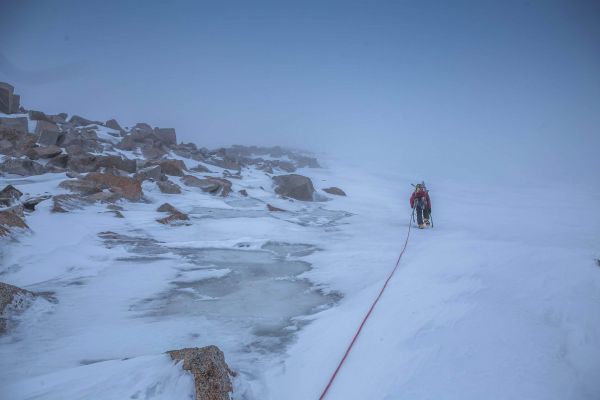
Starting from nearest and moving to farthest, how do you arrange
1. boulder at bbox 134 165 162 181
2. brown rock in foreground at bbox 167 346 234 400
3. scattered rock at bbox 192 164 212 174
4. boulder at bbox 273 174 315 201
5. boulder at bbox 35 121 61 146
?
brown rock in foreground at bbox 167 346 234 400 < boulder at bbox 134 165 162 181 < boulder at bbox 35 121 61 146 < boulder at bbox 273 174 315 201 < scattered rock at bbox 192 164 212 174

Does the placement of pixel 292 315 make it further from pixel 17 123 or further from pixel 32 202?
pixel 17 123

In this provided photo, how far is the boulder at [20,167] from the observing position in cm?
812

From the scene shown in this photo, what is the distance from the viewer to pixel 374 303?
3428 mm

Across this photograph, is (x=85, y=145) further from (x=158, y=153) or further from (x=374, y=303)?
(x=374, y=303)

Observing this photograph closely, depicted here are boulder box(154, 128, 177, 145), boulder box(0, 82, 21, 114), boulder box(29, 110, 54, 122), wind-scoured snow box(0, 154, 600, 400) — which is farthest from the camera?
boulder box(154, 128, 177, 145)

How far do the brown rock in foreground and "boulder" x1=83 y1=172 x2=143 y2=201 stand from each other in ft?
22.6

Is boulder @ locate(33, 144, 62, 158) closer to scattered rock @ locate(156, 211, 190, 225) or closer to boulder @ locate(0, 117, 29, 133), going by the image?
boulder @ locate(0, 117, 29, 133)

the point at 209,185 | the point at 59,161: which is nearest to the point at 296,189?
the point at 209,185

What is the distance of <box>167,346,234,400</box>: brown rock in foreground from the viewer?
189 cm

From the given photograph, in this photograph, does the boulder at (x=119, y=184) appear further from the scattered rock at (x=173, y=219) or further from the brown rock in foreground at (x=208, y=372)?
the brown rock in foreground at (x=208, y=372)

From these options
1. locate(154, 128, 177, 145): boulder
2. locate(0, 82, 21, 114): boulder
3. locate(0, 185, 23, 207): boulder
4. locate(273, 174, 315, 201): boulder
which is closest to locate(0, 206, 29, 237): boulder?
locate(0, 185, 23, 207): boulder

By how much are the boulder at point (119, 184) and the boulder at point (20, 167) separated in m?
1.46

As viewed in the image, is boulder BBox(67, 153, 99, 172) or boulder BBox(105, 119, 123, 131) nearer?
boulder BBox(67, 153, 99, 172)

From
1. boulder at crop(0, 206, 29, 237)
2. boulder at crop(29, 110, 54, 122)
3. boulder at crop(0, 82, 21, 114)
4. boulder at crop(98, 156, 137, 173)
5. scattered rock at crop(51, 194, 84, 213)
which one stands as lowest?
scattered rock at crop(51, 194, 84, 213)
